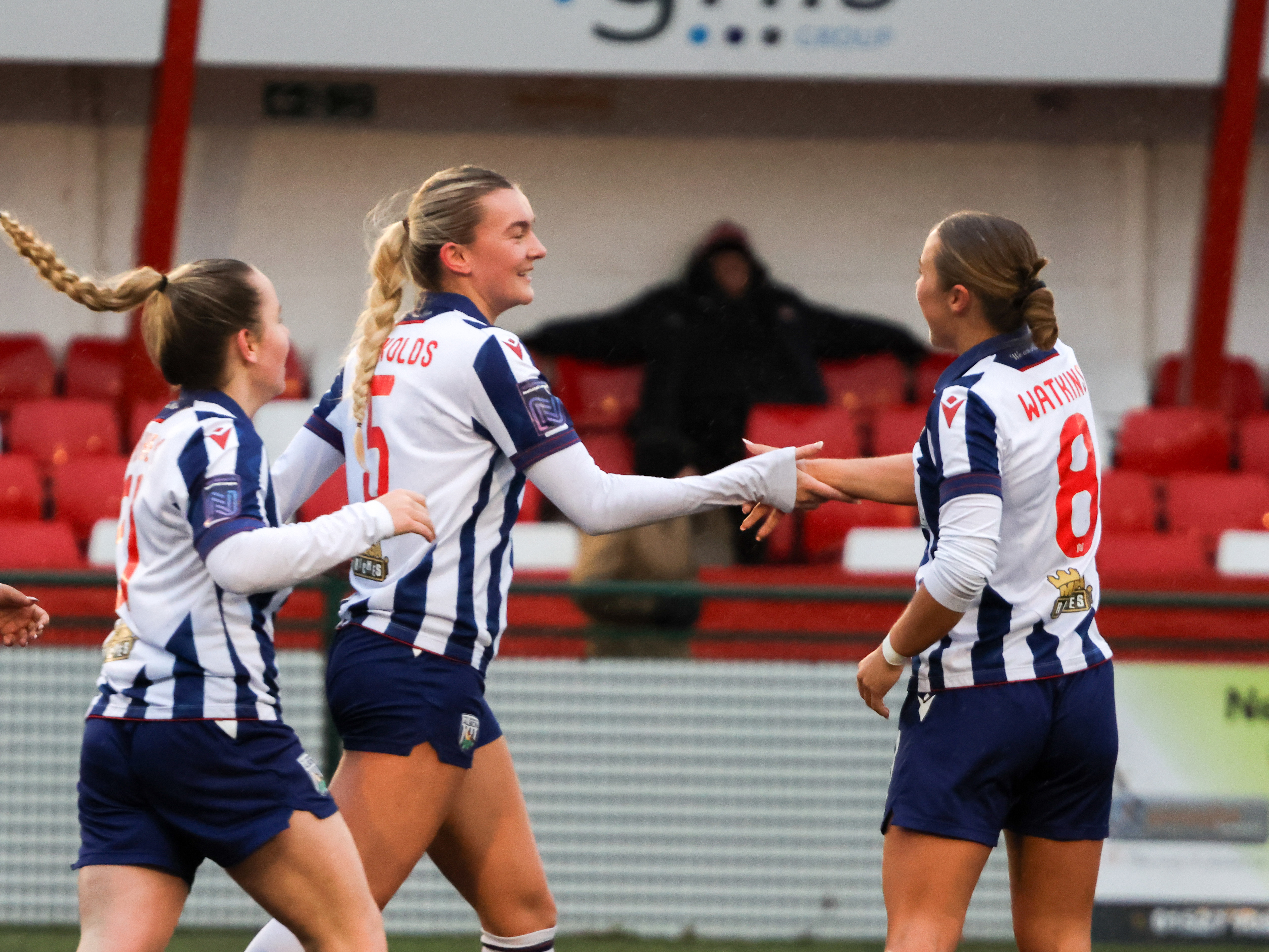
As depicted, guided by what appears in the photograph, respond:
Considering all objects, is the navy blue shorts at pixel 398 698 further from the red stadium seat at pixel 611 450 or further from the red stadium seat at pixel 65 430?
the red stadium seat at pixel 65 430

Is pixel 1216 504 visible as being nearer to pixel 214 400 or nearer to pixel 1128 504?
pixel 1128 504

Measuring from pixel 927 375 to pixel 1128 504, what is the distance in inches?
95.0

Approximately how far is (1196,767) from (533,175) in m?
7.91

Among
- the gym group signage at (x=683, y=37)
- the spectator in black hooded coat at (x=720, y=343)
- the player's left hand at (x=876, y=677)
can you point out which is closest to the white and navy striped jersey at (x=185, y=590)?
the player's left hand at (x=876, y=677)

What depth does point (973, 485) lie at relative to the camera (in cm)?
277

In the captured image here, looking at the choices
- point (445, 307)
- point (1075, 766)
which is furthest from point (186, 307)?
point (1075, 766)

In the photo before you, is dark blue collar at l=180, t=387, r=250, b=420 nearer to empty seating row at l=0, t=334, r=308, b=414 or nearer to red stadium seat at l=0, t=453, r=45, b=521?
red stadium seat at l=0, t=453, r=45, b=521

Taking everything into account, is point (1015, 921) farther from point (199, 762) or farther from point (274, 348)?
point (274, 348)

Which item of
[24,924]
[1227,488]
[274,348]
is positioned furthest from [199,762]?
[1227,488]

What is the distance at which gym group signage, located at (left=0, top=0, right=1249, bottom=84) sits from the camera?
372 inches

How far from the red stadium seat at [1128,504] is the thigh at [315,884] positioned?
663cm

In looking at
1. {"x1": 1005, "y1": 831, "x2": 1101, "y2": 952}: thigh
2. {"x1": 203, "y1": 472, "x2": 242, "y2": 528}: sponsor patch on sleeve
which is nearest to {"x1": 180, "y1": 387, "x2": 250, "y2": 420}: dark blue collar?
{"x1": 203, "y1": 472, "x2": 242, "y2": 528}: sponsor patch on sleeve

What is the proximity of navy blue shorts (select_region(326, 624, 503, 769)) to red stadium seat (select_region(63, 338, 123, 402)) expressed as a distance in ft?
26.6

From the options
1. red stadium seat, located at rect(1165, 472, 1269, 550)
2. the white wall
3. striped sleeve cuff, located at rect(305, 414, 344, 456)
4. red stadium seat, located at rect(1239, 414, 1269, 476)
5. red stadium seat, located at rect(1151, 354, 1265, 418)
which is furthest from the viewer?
the white wall
